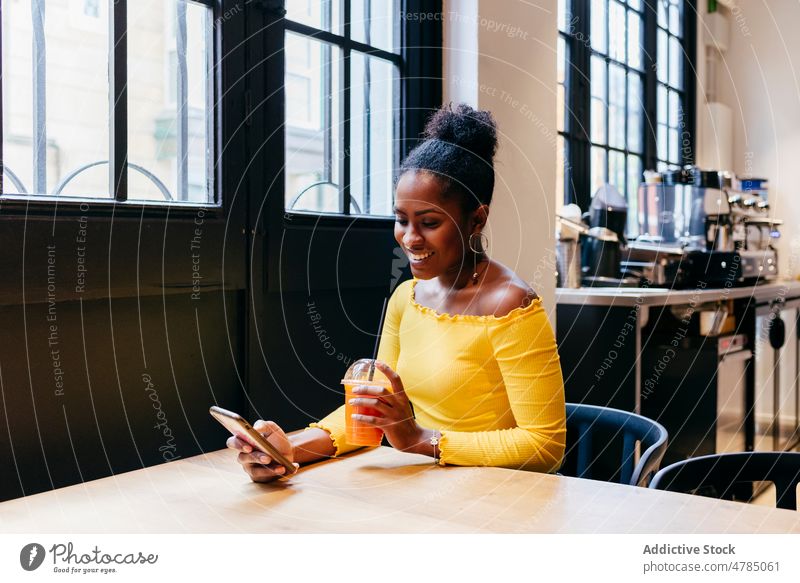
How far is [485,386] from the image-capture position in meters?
1.27

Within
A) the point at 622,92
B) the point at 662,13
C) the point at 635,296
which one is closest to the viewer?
the point at 635,296

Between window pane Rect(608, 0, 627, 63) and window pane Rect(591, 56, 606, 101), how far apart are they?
10 centimetres

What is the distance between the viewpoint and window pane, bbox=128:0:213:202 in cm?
132

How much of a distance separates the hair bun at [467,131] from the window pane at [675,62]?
3215 mm

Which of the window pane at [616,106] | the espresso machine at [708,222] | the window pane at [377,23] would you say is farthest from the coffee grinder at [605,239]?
the window pane at [377,23]

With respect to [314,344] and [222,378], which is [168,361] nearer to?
[222,378]

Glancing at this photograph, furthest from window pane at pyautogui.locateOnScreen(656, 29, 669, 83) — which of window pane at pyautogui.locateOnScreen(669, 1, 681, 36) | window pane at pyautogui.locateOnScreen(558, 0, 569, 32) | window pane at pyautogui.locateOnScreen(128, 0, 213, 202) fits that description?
window pane at pyautogui.locateOnScreen(128, 0, 213, 202)

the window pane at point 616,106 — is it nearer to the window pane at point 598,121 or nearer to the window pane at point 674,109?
the window pane at point 598,121

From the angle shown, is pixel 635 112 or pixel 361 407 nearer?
A: pixel 361 407

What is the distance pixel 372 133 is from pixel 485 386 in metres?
0.81

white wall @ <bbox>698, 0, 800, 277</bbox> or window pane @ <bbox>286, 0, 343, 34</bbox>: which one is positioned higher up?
white wall @ <bbox>698, 0, 800, 277</bbox>

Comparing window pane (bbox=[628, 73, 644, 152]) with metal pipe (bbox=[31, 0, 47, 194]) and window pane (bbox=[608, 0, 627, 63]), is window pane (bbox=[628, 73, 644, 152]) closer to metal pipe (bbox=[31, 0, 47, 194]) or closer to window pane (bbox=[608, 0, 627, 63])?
window pane (bbox=[608, 0, 627, 63])

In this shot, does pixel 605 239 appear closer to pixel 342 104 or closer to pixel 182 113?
pixel 342 104

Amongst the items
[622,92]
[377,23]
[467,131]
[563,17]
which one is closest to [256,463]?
[467,131]
